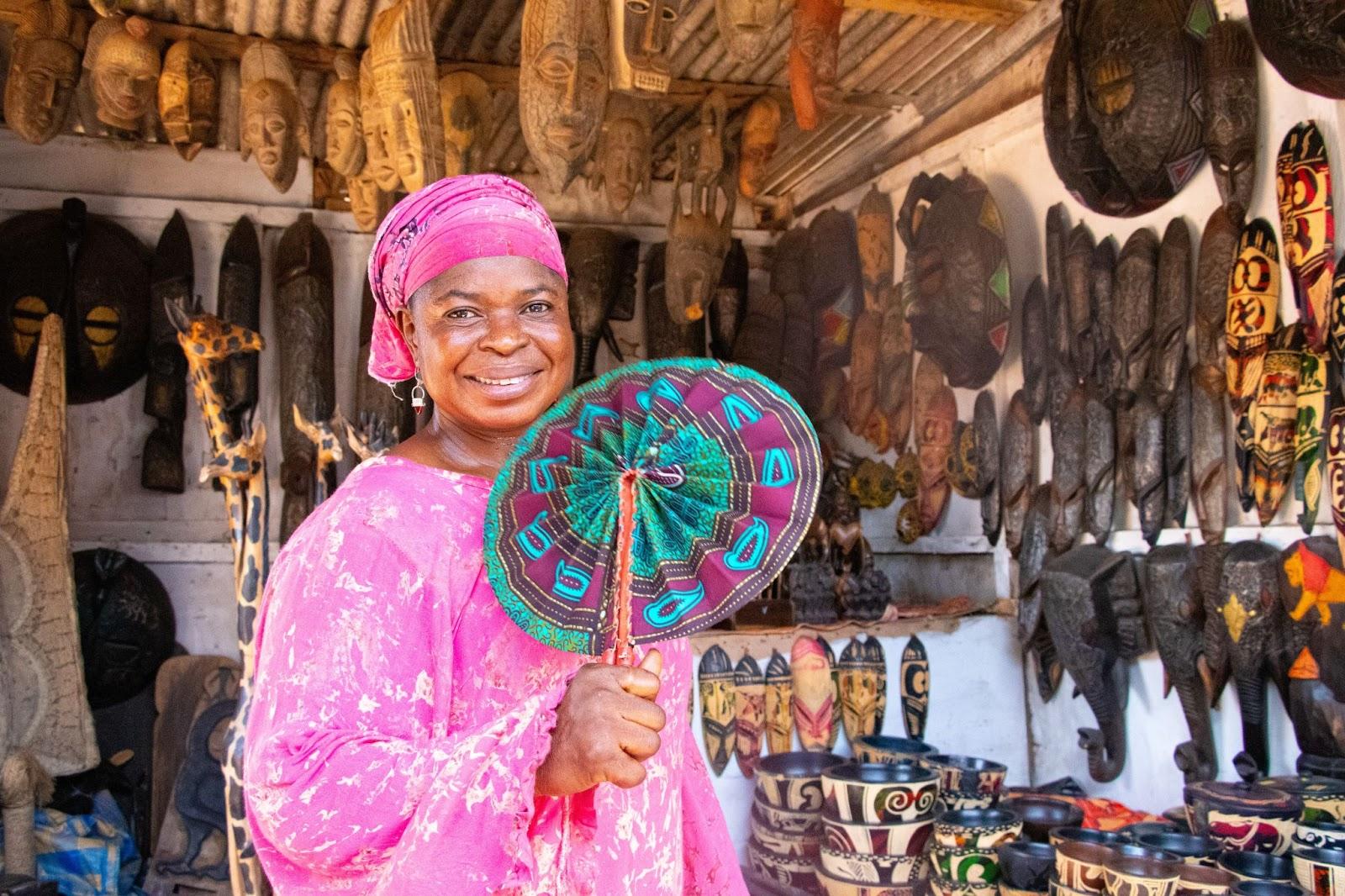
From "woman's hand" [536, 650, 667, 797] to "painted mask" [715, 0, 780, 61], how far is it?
122 inches

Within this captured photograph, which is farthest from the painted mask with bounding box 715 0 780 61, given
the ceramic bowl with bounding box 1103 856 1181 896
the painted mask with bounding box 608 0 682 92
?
the ceramic bowl with bounding box 1103 856 1181 896

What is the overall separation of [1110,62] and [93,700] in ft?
16.1

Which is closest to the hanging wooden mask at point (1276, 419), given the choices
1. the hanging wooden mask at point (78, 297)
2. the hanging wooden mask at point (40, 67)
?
the hanging wooden mask at point (40, 67)

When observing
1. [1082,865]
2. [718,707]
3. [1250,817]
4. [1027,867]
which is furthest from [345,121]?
[1250,817]

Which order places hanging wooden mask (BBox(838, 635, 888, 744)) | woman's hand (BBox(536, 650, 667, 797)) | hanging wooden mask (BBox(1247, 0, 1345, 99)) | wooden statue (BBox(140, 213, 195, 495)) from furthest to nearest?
wooden statue (BBox(140, 213, 195, 495)) < hanging wooden mask (BBox(838, 635, 888, 744)) < hanging wooden mask (BBox(1247, 0, 1345, 99)) < woman's hand (BBox(536, 650, 667, 797))

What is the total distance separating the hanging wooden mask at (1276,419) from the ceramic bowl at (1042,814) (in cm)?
99

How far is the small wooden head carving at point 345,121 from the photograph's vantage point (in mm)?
4855

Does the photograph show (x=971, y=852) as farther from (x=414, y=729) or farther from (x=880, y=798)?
(x=414, y=729)

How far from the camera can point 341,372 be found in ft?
19.8

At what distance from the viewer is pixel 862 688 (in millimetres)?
3738

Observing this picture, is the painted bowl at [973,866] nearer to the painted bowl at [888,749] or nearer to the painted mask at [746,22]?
the painted bowl at [888,749]

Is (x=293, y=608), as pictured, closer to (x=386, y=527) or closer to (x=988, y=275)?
(x=386, y=527)

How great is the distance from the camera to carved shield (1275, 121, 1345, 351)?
9.14ft

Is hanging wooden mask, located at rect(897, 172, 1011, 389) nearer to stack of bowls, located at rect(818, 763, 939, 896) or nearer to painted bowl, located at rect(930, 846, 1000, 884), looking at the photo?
stack of bowls, located at rect(818, 763, 939, 896)
